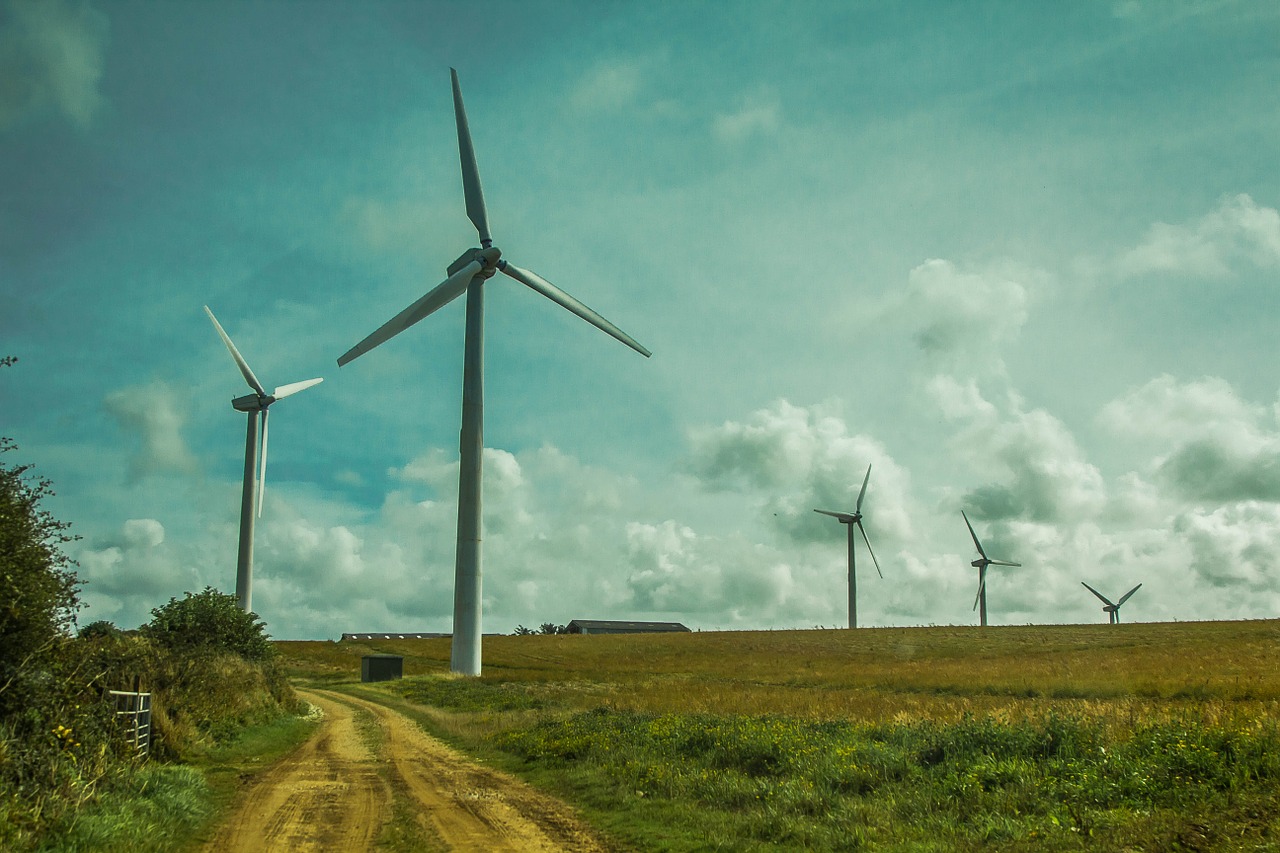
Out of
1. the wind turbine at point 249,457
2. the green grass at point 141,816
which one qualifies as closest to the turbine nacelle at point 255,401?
the wind turbine at point 249,457

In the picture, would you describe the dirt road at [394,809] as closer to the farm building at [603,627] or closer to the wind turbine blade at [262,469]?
the wind turbine blade at [262,469]

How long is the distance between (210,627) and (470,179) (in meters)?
36.2

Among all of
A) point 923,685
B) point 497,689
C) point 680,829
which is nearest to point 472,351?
point 497,689

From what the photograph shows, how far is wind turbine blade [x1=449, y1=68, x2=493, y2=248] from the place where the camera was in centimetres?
6322

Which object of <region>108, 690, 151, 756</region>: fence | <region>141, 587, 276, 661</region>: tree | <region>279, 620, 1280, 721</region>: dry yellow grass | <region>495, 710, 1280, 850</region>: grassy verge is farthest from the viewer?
<region>141, 587, 276, 661</region>: tree

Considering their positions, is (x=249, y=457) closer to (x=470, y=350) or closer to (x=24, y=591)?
(x=470, y=350)

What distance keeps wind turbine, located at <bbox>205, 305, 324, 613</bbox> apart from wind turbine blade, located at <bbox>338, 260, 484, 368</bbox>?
895 inches

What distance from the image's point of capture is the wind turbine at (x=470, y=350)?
62.7m

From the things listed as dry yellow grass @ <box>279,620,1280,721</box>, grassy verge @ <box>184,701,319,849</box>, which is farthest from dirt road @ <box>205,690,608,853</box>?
dry yellow grass @ <box>279,620,1280,721</box>

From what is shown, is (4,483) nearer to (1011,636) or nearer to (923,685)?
(923,685)

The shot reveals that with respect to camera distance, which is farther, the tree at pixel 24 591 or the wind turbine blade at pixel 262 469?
the wind turbine blade at pixel 262 469

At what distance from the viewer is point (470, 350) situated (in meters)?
64.0

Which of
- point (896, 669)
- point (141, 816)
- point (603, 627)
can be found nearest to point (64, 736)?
point (141, 816)

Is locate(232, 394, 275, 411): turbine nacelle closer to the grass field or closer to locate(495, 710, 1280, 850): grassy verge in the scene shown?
the grass field
